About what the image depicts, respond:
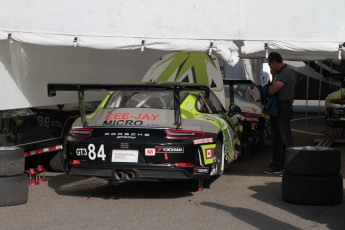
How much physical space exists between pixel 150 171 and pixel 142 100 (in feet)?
4.98

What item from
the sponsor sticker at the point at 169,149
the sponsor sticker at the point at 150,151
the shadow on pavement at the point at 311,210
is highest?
the sponsor sticker at the point at 169,149

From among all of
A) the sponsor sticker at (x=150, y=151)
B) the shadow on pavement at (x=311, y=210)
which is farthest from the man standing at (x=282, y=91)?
the sponsor sticker at (x=150, y=151)

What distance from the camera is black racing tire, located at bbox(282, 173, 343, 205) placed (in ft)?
25.5

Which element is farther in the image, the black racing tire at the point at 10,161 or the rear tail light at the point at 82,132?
the rear tail light at the point at 82,132

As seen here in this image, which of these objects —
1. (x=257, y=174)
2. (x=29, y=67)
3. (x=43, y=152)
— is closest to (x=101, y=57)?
(x=29, y=67)

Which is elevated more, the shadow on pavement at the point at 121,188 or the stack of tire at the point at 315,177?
the stack of tire at the point at 315,177

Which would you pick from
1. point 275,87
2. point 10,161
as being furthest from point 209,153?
point 10,161

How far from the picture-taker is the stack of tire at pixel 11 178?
7.82 meters

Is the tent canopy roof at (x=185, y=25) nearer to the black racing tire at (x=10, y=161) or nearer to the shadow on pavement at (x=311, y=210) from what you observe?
the shadow on pavement at (x=311, y=210)

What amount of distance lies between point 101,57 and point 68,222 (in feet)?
20.6

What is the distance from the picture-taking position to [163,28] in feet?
33.0

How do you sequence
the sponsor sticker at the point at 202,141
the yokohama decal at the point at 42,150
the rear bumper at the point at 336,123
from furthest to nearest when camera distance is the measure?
the rear bumper at the point at 336,123
the yokohama decal at the point at 42,150
the sponsor sticker at the point at 202,141

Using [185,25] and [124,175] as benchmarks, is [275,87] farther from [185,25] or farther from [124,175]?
[124,175]

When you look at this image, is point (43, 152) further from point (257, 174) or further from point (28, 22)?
point (257, 174)
